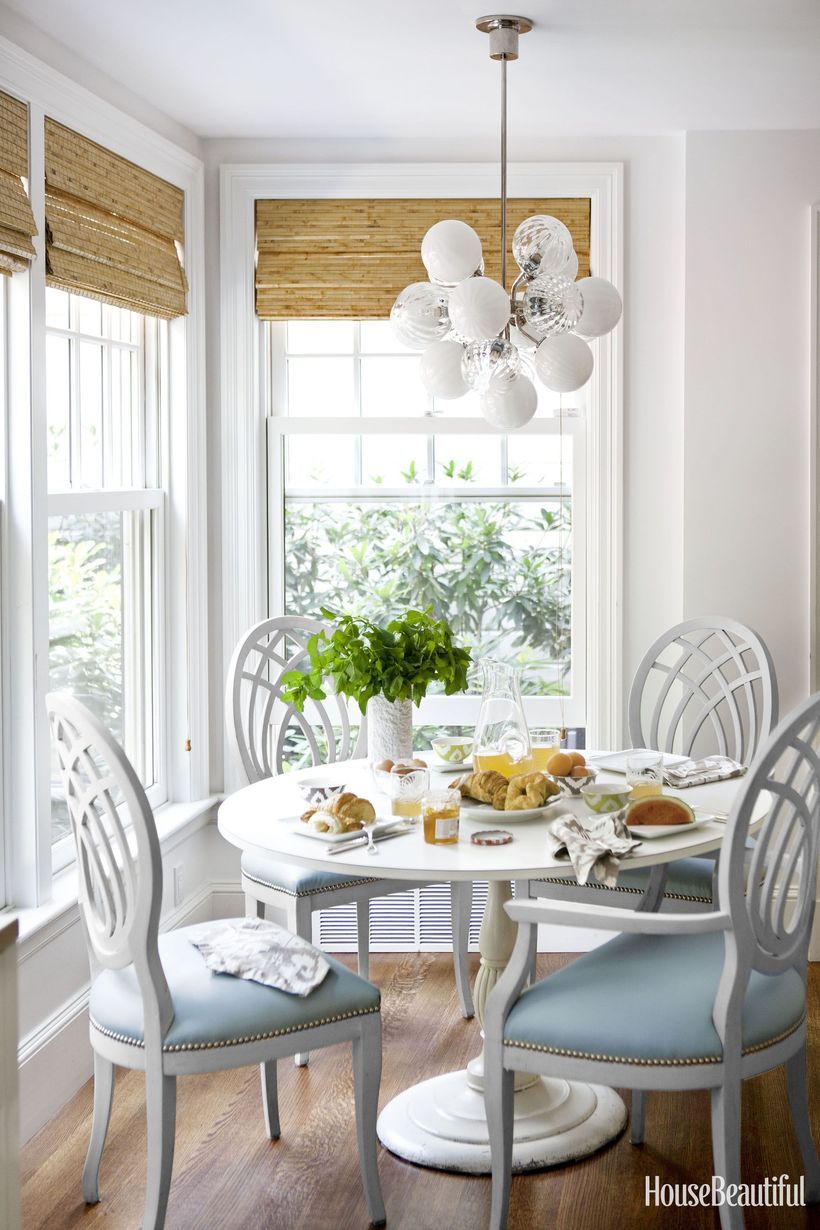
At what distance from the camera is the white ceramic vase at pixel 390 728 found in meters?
2.70

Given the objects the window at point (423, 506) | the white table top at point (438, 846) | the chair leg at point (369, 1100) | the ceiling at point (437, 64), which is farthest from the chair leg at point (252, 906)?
the ceiling at point (437, 64)

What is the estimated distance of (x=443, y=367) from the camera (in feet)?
8.78

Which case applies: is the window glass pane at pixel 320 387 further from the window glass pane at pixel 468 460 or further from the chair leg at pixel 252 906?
the chair leg at pixel 252 906

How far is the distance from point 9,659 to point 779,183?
264 cm

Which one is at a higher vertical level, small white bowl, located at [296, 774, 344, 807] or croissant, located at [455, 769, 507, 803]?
croissant, located at [455, 769, 507, 803]

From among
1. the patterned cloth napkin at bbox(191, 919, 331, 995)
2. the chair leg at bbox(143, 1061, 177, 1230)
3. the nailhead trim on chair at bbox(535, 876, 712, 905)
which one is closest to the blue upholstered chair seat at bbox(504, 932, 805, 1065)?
the patterned cloth napkin at bbox(191, 919, 331, 995)

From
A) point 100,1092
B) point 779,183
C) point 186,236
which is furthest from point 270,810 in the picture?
point 779,183

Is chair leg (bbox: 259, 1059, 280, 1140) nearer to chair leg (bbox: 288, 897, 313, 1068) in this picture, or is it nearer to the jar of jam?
chair leg (bbox: 288, 897, 313, 1068)

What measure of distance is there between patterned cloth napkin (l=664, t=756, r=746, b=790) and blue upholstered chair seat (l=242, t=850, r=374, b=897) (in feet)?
2.39

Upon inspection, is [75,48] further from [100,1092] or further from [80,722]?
[100,1092]

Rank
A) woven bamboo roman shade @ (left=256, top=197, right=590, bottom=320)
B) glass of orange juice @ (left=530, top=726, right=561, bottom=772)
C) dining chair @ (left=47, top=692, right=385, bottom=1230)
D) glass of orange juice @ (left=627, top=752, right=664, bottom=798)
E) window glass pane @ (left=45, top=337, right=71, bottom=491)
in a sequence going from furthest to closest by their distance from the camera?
1. woven bamboo roman shade @ (left=256, top=197, right=590, bottom=320)
2. window glass pane @ (left=45, top=337, right=71, bottom=491)
3. glass of orange juice @ (left=530, top=726, right=561, bottom=772)
4. glass of orange juice @ (left=627, top=752, right=664, bottom=798)
5. dining chair @ (left=47, top=692, right=385, bottom=1230)

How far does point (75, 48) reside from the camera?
3.00 m

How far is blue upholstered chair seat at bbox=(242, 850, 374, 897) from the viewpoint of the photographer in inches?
111

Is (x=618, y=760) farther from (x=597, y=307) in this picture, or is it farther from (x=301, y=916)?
(x=597, y=307)
